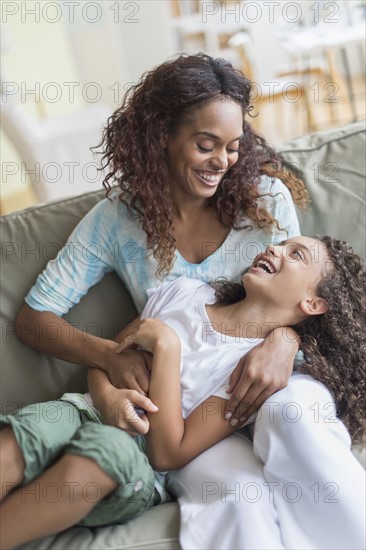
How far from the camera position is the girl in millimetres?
1210

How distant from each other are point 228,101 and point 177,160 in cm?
18

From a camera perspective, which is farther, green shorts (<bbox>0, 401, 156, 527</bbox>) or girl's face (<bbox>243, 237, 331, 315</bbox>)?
girl's face (<bbox>243, 237, 331, 315</bbox>)

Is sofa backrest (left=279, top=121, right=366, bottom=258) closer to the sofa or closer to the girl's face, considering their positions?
the sofa

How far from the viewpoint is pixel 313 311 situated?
58.8 inches

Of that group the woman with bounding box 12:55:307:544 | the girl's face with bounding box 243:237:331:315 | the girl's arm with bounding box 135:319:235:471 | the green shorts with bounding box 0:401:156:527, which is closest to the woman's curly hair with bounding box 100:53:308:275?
the woman with bounding box 12:55:307:544

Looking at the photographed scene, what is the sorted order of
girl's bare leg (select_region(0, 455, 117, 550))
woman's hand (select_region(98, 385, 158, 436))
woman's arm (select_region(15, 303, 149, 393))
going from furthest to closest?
woman's arm (select_region(15, 303, 149, 393)) < woman's hand (select_region(98, 385, 158, 436)) < girl's bare leg (select_region(0, 455, 117, 550))

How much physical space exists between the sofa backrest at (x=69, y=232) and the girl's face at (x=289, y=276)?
0.69ft

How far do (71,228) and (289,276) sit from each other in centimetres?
57

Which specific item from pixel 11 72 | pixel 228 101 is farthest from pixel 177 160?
pixel 11 72

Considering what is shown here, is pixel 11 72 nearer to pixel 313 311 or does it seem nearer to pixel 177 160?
pixel 177 160

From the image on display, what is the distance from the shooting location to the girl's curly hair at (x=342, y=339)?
1.44 meters

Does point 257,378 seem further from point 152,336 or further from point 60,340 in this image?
point 60,340

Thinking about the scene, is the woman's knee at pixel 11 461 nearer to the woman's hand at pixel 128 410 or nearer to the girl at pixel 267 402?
the girl at pixel 267 402

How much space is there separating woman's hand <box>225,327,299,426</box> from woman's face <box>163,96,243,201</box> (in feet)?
1.34
